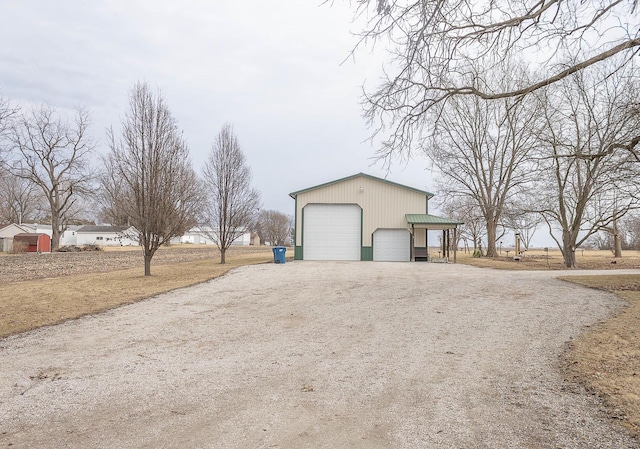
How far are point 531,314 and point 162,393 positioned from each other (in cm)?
682

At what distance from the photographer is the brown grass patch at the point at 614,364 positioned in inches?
145

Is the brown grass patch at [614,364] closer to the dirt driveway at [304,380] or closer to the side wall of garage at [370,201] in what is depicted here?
the dirt driveway at [304,380]

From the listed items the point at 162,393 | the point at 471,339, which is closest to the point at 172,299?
the point at 162,393

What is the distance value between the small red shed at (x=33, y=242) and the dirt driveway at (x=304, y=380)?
38176mm

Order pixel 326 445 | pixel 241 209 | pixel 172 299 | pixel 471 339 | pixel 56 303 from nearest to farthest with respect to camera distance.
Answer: pixel 326 445 → pixel 471 339 → pixel 56 303 → pixel 172 299 → pixel 241 209

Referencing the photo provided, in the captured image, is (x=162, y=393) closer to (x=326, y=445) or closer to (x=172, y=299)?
(x=326, y=445)

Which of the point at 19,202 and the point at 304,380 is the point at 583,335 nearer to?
the point at 304,380

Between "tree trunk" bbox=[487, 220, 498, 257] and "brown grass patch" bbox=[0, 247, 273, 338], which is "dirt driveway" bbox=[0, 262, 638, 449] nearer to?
"brown grass patch" bbox=[0, 247, 273, 338]

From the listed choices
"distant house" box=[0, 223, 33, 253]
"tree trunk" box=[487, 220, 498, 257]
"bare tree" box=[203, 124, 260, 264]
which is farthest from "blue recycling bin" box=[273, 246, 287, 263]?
"distant house" box=[0, 223, 33, 253]

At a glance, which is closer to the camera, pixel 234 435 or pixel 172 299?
pixel 234 435

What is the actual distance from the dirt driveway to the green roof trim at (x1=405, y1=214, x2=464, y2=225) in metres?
14.5

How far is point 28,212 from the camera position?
6125cm

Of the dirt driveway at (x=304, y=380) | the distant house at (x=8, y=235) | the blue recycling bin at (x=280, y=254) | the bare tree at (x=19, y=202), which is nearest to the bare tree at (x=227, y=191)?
the blue recycling bin at (x=280, y=254)

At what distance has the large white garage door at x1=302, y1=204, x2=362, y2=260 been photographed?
81.6 feet
